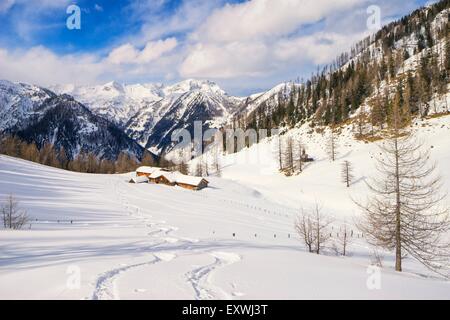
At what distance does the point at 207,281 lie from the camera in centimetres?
1124

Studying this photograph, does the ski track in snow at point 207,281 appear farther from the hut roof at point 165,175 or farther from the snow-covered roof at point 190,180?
the hut roof at point 165,175

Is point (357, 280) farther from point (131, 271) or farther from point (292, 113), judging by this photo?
point (292, 113)

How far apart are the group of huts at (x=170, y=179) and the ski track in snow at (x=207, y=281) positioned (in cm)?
6303

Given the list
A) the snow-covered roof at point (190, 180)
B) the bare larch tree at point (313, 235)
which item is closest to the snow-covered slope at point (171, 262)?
the bare larch tree at point (313, 235)

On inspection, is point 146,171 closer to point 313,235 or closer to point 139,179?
point 139,179

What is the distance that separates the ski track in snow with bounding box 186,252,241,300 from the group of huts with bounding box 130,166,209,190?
63033mm

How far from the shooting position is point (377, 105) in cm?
10525

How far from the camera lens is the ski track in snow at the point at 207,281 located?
31.3 feet

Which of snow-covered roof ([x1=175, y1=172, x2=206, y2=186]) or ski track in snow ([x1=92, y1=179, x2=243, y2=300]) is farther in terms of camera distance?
snow-covered roof ([x1=175, y1=172, x2=206, y2=186])

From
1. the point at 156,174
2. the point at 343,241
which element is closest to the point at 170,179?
the point at 156,174

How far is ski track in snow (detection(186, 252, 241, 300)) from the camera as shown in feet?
31.3

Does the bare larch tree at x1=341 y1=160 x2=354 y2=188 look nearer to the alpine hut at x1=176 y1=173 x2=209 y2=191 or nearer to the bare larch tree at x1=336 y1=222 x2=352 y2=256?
the bare larch tree at x1=336 y1=222 x2=352 y2=256

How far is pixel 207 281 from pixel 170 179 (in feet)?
256

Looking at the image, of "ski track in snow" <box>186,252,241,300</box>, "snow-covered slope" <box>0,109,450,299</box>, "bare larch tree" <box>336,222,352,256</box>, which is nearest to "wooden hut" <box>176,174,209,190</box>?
"snow-covered slope" <box>0,109,450,299</box>
